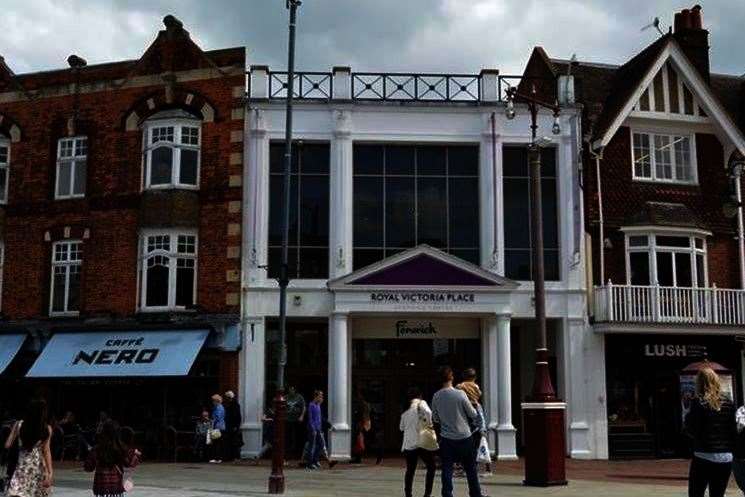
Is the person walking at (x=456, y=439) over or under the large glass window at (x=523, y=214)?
under

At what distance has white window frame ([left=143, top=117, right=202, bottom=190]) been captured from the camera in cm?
2534

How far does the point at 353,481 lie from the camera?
57.8ft

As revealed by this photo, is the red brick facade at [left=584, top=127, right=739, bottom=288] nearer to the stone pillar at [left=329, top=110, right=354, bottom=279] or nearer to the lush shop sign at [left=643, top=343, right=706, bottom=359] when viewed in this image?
the lush shop sign at [left=643, top=343, right=706, bottom=359]

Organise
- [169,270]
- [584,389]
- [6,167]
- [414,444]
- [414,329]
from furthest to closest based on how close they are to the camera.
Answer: [6,167], [414,329], [169,270], [584,389], [414,444]

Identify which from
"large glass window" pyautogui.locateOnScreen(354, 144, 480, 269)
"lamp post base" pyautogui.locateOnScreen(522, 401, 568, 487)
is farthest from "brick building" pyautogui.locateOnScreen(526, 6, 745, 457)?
"lamp post base" pyautogui.locateOnScreen(522, 401, 568, 487)

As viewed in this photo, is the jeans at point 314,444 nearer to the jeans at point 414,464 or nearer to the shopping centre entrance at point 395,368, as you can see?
the shopping centre entrance at point 395,368

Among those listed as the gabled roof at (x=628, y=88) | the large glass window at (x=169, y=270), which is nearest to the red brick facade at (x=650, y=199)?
the gabled roof at (x=628, y=88)

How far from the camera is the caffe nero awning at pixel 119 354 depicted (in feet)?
77.8

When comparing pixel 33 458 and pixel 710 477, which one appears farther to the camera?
pixel 33 458

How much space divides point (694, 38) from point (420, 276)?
38.0 feet

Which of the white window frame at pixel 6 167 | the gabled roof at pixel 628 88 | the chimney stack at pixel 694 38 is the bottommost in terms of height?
the white window frame at pixel 6 167

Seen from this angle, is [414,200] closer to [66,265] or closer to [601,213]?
[601,213]

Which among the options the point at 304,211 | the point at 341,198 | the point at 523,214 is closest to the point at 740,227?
the point at 523,214

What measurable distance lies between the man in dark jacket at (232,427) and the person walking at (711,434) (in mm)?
15334
